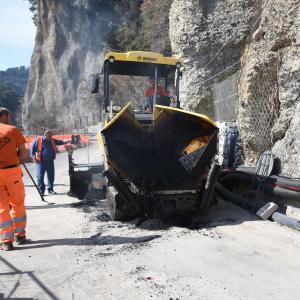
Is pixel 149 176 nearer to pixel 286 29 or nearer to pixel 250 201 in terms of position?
pixel 250 201

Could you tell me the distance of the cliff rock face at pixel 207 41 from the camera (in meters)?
13.2

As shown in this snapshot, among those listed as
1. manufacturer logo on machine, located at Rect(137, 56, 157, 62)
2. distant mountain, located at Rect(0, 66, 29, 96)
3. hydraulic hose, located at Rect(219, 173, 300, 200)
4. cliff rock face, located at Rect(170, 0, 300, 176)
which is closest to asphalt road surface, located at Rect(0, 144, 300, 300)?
hydraulic hose, located at Rect(219, 173, 300, 200)

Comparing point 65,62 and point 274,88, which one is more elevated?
point 65,62

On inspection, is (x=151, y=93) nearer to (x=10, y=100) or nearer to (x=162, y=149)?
(x=162, y=149)

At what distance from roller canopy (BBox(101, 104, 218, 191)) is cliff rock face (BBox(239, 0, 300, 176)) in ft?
4.54

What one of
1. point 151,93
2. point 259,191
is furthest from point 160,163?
point 151,93

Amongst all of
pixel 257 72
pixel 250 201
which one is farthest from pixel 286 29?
pixel 250 201

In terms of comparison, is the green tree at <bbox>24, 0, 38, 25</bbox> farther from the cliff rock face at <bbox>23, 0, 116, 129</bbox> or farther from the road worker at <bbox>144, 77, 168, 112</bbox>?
the road worker at <bbox>144, 77, 168, 112</bbox>

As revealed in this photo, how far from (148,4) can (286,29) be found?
19.3m

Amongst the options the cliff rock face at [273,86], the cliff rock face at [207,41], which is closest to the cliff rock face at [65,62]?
the cliff rock face at [207,41]

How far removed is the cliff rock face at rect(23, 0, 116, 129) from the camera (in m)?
34.2

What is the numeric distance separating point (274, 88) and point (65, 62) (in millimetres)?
32190

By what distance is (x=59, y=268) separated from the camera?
399 centimetres

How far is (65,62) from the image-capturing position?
1460 inches
